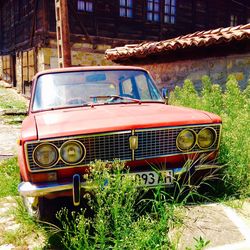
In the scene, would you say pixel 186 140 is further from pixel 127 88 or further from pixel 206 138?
pixel 127 88

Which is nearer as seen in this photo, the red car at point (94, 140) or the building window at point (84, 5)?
the red car at point (94, 140)

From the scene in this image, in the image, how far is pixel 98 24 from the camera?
46.1 ft

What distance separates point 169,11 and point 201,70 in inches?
394

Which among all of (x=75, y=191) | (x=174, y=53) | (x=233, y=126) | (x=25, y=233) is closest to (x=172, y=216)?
(x=75, y=191)

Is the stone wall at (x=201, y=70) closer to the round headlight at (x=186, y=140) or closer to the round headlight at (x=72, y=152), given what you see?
the round headlight at (x=186, y=140)

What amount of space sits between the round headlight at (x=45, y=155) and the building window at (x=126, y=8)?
43.2 ft

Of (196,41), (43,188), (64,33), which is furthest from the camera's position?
(64,33)

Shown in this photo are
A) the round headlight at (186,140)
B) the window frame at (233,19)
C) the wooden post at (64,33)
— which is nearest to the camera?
the round headlight at (186,140)

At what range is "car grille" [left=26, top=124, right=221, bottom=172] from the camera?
8.47 ft

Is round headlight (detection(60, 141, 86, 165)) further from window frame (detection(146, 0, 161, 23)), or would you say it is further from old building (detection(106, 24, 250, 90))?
window frame (detection(146, 0, 161, 23))

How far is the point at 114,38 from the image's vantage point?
1434 cm

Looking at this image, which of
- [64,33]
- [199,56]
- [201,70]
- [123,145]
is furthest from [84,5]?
[123,145]

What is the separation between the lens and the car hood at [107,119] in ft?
8.55

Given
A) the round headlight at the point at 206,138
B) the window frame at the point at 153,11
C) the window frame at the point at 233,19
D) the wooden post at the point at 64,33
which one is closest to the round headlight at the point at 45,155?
the round headlight at the point at 206,138
